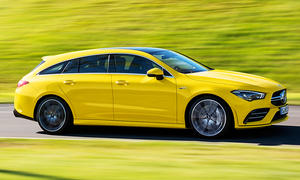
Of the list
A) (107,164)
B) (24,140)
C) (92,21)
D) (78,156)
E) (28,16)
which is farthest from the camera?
(28,16)

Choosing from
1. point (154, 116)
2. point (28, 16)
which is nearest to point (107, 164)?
point (154, 116)

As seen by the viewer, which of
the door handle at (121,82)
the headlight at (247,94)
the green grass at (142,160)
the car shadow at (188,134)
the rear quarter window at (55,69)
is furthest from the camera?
the rear quarter window at (55,69)

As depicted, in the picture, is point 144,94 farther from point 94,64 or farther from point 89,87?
point 94,64

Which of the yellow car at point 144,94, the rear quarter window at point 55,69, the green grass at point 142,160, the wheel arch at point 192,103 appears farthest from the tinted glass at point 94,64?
the wheel arch at point 192,103

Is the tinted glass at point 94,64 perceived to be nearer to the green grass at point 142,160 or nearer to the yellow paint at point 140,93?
the yellow paint at point 140,93

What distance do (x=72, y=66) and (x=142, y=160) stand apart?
3787 millimetres

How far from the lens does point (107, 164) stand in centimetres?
709

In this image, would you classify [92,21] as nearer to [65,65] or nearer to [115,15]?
[115,15]

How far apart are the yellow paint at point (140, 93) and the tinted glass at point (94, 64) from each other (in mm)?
106

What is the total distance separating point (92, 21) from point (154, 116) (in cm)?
1870

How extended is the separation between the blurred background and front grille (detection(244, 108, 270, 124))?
8037 mm

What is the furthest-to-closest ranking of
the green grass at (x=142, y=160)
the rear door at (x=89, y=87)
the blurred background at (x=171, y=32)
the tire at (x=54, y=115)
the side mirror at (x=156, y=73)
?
1. the blurred background at (x=171, y=32)
2. the tire at (x=54, y=115)
3. the rear door at (x=89, y=87)
4. the side mirror at (x=156, y=73)
5. the green grass at (x=142, y=160)

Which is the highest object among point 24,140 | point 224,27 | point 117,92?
point 224,27

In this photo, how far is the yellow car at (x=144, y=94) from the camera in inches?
370
